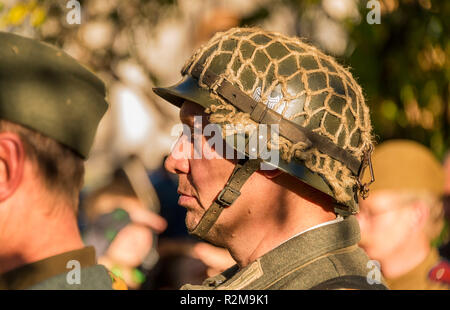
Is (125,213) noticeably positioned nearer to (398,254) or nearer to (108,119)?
(398,254)

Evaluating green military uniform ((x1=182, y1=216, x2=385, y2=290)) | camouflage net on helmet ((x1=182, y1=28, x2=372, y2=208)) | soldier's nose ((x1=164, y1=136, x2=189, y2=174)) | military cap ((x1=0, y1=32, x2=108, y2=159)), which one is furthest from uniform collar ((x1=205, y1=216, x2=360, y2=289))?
military cap ((x1=0, y1=32, x2=108, y2=159))

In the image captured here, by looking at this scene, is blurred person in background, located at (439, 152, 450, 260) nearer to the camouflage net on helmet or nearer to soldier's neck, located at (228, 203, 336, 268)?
the camouflage net on helmet

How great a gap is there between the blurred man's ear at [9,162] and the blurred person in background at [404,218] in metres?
2.82

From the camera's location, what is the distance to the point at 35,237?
7.49 ft

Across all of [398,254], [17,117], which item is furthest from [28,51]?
[398,254]

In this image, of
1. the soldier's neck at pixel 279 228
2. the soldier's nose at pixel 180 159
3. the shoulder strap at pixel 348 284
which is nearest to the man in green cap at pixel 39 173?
the soldier's nose at pixel 180 159

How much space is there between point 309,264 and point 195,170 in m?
0.58

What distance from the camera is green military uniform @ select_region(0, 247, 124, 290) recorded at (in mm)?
2227

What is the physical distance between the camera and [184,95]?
2.61 meters

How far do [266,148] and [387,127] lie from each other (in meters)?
4.02

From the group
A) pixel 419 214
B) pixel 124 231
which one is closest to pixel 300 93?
pixel 419 214

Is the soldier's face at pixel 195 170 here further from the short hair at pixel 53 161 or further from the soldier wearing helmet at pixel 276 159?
the short hair at pixel 53 161

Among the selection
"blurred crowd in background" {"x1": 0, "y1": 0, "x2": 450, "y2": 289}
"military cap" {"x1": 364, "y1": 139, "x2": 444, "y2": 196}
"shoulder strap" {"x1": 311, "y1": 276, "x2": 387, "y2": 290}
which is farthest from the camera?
"blurred crowd in background" {"x1": 0, "y1": 0, "x2": 450, "y2": 289}

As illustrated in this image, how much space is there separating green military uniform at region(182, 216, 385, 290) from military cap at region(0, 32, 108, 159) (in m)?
0.75
